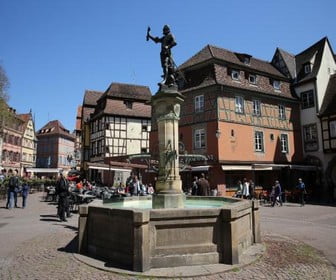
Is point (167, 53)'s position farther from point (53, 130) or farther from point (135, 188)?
point (53, 130)

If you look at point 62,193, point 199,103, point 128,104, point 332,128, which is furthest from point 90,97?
point 62,193

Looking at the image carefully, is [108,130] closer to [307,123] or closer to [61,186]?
[307,123]

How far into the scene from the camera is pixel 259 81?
29.4 meters

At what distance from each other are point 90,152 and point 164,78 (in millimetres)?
33797

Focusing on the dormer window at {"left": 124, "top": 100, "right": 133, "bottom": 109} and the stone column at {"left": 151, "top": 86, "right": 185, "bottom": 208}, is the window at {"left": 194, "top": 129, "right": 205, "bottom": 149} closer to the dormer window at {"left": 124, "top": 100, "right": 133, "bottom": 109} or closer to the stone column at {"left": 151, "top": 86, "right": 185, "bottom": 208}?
the dormer window at {"left": 124, "top": 100, "right": 133, "bottom": 109}

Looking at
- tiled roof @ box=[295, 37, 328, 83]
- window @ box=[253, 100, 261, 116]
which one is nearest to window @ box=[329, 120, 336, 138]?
tiled roof @ box=[295, 37, 328, 83]

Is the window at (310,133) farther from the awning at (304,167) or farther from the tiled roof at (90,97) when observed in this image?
the tiled roof at (90,97)

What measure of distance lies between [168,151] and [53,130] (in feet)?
251

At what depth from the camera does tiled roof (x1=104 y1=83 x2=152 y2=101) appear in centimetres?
3938

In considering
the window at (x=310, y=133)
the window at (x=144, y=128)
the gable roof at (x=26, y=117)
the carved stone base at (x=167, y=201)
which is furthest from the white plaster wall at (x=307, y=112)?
the gable roof at (x=26, y=117)

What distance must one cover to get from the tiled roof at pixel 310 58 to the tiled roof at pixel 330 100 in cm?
214

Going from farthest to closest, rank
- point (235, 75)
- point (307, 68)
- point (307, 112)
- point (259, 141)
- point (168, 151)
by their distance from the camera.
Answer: point (307, 68)
point (307, 112)
point (259, 141)
point (235, 75)
point (168, 151)

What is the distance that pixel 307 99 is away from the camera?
101ft

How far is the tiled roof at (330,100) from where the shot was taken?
93.6 ft
